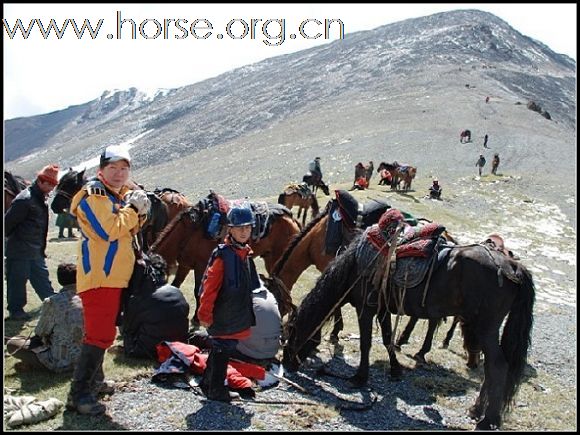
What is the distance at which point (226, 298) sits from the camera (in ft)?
16.3

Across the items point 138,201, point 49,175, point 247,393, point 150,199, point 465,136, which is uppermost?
point 465,136

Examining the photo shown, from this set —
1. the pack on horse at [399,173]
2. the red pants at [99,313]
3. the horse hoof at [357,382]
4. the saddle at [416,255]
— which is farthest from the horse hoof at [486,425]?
the pack on horse at [399,173]

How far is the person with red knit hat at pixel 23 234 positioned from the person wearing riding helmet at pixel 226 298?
149 inches

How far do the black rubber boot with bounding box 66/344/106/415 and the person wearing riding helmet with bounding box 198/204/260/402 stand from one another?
1.00 m

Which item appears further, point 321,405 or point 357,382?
point 357,382

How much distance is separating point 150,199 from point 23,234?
2.02 m

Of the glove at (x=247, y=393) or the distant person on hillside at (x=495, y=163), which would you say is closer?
the glove at (x=247, y=393)

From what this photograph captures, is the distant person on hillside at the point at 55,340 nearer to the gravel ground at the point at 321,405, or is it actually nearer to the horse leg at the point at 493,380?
the gravel ground at the point at 321,405

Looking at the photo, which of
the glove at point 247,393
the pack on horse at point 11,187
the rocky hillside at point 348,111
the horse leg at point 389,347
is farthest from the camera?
the rocky hillside at point 348,111

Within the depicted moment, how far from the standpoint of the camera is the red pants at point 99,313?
173 inches

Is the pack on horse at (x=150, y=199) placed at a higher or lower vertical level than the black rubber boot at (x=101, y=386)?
higher

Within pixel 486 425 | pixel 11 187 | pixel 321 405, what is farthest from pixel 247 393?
pixel 11 187

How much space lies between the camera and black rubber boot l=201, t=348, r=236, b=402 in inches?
198

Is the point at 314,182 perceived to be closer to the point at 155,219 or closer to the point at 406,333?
the point at 155,219
